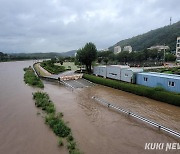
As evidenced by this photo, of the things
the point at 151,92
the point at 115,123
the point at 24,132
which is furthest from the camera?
the point at 151,92

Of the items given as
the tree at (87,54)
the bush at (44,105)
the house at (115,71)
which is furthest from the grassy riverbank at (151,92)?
the tree at (87,54)

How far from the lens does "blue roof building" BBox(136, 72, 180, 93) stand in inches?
752

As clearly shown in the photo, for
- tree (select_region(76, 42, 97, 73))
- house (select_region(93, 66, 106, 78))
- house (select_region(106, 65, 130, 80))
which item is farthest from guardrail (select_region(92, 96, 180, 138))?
tree (select_region(76, 42, 97, 73))

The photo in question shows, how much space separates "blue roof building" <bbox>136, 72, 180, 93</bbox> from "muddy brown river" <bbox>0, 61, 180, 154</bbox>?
7.20 feet

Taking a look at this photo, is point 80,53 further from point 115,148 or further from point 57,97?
point 115,148

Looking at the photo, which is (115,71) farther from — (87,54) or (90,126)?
(90,126)

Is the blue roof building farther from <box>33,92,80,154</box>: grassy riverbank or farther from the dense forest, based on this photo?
the dense forest

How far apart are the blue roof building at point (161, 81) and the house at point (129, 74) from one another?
2.28 ft

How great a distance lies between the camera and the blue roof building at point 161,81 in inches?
752

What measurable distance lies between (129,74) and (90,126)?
1345 centimetres

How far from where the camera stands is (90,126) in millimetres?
13656

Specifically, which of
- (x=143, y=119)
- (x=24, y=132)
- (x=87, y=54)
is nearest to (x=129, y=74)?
(x=143, y=119)

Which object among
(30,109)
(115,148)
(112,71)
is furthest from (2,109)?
(112,71)

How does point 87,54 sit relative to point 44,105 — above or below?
above
